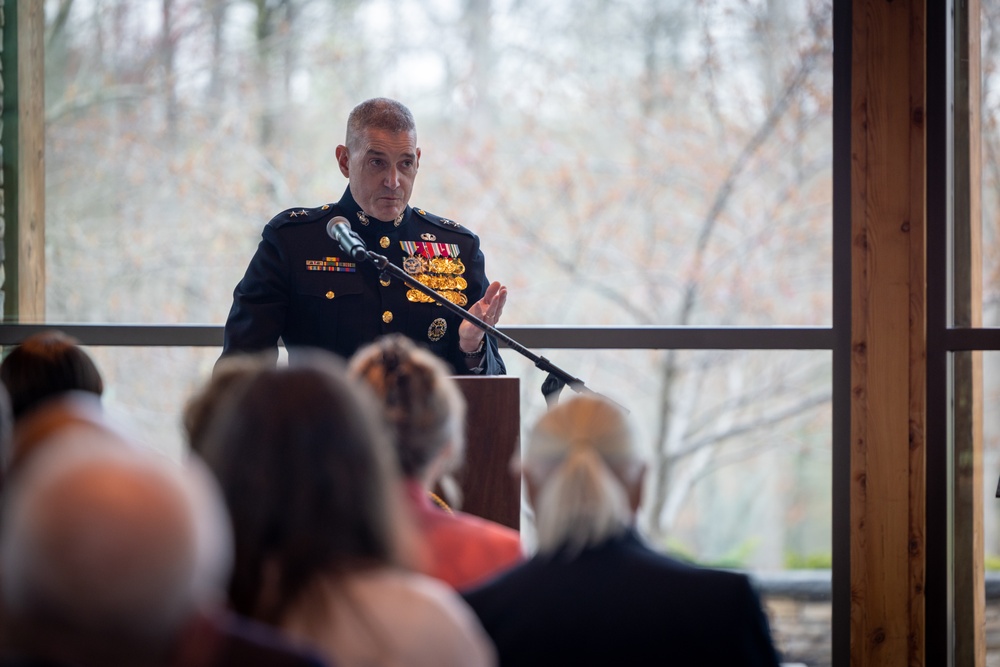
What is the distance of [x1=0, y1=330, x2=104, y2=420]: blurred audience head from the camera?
186 centimetres

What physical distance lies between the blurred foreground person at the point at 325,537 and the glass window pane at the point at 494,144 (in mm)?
Answer: 3936

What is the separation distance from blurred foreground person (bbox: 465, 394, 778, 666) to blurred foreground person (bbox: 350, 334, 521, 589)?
236 mm

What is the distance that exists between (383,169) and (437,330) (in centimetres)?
44

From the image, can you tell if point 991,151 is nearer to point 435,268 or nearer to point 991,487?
point 991,487

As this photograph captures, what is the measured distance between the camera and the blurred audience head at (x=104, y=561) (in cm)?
80

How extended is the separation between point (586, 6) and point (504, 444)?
306 cm

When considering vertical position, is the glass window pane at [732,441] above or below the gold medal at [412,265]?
below

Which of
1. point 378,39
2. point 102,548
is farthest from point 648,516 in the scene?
point 102,548

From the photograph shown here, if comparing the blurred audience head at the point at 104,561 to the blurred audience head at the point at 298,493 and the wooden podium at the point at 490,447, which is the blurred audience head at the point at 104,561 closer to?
the blurred audience head at the point at 298,493

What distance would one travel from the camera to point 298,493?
1.11 metres

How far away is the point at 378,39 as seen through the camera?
5.06m

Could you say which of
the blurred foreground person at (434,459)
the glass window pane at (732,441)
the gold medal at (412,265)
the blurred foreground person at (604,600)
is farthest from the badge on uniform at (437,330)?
the glass window pane at (732,441)

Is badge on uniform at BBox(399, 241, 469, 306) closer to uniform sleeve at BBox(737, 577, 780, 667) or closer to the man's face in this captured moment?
the man's face

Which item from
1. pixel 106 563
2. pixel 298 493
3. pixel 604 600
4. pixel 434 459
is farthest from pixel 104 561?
pixel 434 459
